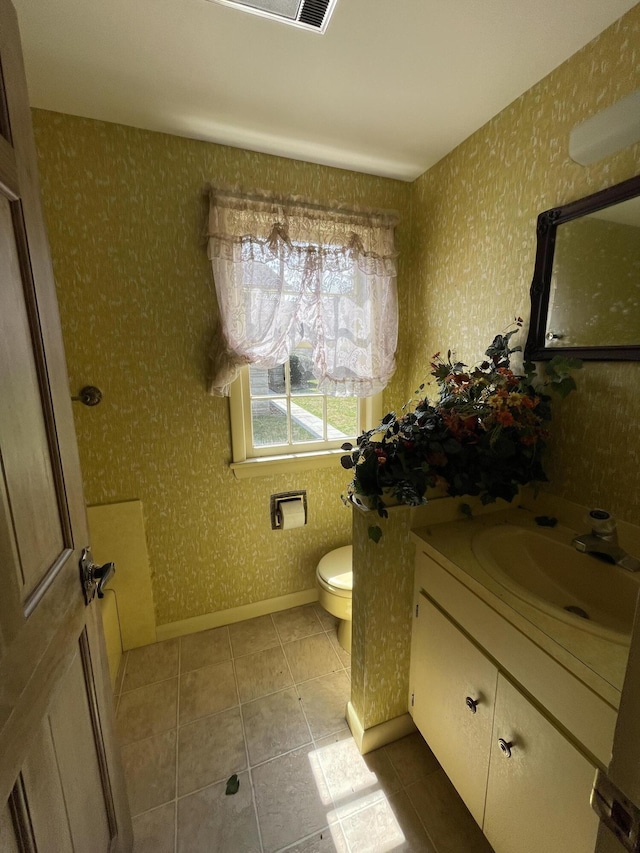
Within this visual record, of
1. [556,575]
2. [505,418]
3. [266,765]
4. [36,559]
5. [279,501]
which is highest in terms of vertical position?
[505,418]

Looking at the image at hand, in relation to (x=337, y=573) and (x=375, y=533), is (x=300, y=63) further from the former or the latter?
(x=337, y=573)

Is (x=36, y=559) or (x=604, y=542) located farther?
(x=604, y=542)

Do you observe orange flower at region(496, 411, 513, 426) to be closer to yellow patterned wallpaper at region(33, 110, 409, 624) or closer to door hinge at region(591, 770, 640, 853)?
door hinge at region(591, 770, 640, 853)

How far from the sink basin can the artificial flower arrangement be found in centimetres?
14

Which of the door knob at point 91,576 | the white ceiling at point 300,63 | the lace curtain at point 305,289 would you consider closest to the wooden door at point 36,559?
the door knob at point 91,576

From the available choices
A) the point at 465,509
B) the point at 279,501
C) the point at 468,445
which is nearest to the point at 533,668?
the point at 465,509

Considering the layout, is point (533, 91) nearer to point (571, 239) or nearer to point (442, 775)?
point (571, 239)

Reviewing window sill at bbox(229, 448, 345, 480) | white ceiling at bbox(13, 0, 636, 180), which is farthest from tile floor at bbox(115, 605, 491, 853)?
white ceiling at bbox(13, 0, 636, 180)

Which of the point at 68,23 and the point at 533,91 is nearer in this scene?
the point at 68,23

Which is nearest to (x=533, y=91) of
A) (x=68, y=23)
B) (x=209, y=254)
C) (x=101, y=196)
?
(x=209, y=254)

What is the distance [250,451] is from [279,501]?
12.1 inches

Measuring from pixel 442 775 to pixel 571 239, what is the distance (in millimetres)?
1842

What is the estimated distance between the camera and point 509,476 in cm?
116

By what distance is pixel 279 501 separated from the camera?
1838mm
